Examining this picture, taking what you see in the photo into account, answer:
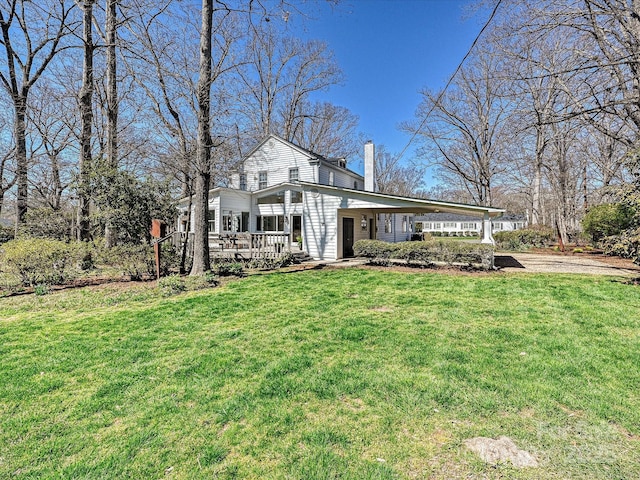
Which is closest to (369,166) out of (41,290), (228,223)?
(228,223)

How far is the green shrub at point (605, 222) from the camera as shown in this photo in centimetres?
1532

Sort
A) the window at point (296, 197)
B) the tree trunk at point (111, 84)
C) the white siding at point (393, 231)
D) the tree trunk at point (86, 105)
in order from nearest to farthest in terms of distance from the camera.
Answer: the tree trunk at point (86, 105)
the tree trunk at point (111, 84)
the window at point (296, 197)
the white siding at point (393, 231)

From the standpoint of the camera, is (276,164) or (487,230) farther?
(276,164)

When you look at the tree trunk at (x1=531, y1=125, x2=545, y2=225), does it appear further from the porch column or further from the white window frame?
the white window frame

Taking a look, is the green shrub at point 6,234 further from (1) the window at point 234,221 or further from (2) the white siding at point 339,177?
(2) the white siding at point 339,177

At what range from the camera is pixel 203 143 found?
915cm

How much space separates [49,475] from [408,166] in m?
44.2

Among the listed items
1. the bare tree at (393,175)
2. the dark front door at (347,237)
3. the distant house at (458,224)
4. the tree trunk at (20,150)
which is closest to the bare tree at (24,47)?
the tree trunk at (20,150)

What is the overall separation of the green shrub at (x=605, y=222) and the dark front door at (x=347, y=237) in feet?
43.2

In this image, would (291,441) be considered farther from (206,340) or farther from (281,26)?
(281,26)

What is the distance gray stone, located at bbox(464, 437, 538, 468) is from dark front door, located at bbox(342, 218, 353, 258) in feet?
43.3

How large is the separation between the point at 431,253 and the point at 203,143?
29.4 ft

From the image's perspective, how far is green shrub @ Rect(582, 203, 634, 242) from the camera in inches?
603

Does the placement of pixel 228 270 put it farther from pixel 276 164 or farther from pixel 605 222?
pixel 605 222
